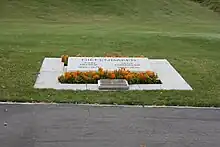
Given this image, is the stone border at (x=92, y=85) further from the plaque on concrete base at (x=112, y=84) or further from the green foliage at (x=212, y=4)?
the green foliage at (x=212, y=4)

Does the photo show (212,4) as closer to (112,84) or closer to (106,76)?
(106,76)

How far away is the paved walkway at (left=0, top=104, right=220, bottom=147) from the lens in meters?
8.51

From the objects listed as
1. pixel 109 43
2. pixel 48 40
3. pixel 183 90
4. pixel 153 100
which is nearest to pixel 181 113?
pixel 153 100

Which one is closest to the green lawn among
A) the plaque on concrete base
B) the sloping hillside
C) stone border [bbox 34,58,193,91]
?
stone border [bbox 34,58,193,91]

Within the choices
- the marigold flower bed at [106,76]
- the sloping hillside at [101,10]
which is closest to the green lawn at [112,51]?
the marigold flower bed at [106,76]

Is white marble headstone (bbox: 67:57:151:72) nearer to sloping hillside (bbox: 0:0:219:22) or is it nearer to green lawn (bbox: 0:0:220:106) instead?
green lawn (bbox: 0:0:220:106)

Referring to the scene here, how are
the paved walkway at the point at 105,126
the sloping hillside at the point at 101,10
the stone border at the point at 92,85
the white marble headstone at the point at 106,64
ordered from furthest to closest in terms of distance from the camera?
1. the sloping hillside at the point at 101,10
2. the white marble headstone at the point at 106,64
3. the stone border at the point at 92,85
4. the paved walkway at the point at 105,126

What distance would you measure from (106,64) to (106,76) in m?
0.93

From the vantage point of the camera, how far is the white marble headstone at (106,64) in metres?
14.1

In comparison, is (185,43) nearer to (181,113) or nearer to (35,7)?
(181,113)

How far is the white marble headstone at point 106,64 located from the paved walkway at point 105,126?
3.54 meters

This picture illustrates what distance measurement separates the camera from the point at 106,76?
13.6 meters

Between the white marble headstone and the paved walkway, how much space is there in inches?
139

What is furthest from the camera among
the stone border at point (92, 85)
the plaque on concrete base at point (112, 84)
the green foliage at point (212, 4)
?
the green foliage at point (212, 4)
